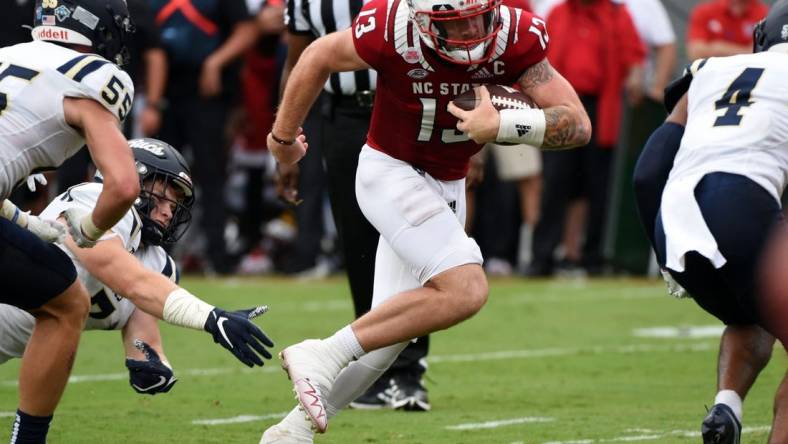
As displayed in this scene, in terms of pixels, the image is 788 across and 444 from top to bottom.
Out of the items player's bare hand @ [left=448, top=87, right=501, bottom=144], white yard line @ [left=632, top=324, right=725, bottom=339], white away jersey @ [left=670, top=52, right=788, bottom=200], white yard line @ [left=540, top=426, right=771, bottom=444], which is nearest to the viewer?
white away jersey @ [left=670, top=52, right=788, bottom=200]

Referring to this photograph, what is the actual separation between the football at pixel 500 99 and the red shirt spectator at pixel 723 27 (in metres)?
6.79

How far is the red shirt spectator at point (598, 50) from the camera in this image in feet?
37.6

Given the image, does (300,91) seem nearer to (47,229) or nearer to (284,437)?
(47,229)

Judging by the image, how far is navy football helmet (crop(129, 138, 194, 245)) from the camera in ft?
18.5

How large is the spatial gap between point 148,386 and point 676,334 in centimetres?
454

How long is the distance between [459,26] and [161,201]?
149cm

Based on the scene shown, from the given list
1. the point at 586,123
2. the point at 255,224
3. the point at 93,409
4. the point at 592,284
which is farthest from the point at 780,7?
the point at 255,224

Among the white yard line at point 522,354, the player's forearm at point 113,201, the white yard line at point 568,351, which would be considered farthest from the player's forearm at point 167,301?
the white yard line at point 568,351

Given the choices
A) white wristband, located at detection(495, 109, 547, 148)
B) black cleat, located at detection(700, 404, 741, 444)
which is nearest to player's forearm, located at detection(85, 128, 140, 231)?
white wristband, located at detection(495, 109, 547, 148)

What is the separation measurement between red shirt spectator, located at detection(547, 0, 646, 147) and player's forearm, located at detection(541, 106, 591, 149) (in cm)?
Answer: 645

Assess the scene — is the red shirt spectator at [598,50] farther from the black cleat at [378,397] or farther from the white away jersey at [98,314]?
the white away jersey at [98,314]

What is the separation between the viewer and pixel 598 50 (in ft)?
37.9

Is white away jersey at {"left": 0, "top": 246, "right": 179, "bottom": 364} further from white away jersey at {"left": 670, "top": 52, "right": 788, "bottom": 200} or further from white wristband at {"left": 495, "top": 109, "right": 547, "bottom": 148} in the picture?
white away jersey at {"left": 670, "top": 52, "right": 788, "bottom": 200}

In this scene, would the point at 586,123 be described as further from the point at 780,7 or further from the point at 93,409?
the point at 93,409
